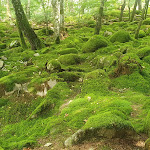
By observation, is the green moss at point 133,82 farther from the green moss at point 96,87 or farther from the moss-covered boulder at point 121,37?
the moss-covered boulder at point 121,37

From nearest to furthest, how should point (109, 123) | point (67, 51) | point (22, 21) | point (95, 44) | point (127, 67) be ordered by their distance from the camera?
point (109, 123), point (127, 67), point (22, 21), point (95, 44), point (67, 51)

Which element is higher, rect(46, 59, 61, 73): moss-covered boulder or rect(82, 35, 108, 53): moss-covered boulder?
rect(82, 35, 108, 53): moss-covered boulder


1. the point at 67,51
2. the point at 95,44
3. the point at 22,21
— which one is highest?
the point at 22,21

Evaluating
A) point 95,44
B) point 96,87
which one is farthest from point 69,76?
point 95,44

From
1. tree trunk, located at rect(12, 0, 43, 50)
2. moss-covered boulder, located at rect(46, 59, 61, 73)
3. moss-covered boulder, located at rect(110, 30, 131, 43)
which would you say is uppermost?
tree trunk, located at rect(12, 0, 43, 50)

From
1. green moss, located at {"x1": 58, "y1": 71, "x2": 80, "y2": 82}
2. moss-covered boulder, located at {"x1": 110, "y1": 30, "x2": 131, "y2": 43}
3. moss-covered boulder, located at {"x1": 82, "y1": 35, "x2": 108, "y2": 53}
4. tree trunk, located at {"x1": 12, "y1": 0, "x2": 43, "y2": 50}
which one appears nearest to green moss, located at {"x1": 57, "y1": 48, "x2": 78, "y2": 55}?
moss-covered boulder, located at {"x1": 82, "y1": 35, "x2": 108, "y2": 53}

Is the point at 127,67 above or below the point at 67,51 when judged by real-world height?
below

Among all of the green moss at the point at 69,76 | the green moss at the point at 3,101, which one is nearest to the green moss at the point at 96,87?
the green moss at the point at 69,76

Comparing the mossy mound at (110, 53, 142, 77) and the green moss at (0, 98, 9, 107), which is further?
the mossy mound at (110, 53, 142, 77)

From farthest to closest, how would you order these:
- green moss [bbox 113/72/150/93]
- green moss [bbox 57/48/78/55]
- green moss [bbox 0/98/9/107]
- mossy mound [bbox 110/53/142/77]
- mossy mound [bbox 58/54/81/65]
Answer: green moss [bbox 57/48/78/55] → mossy mound [bbox 58/54/81/65] → mossy mound [bbox 110/53/142/77] → green moss [bbox 113/72/150/93] → green moss [bbox 0/98/9/107]

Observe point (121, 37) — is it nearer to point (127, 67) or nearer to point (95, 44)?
point (95, 44)

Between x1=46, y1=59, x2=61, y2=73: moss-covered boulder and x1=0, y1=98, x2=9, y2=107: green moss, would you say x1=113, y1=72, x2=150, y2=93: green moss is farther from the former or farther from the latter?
x1=0, y1=98, x2=9, y2=107: green moss

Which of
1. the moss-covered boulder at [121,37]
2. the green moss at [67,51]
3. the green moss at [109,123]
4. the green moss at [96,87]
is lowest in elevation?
the green moss at [96,87]

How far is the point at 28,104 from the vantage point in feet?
22.1
